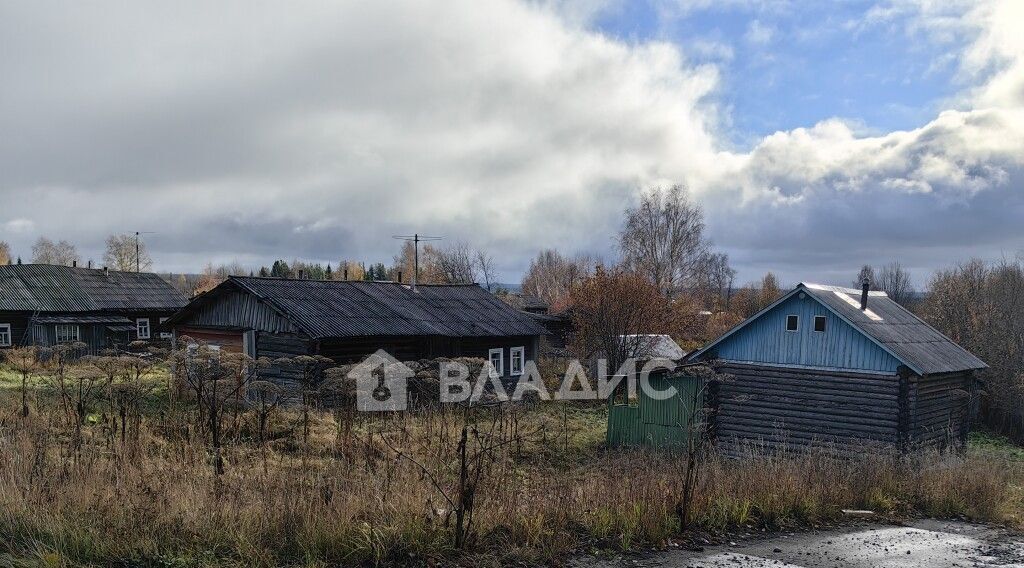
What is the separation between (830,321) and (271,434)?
43.6 feet

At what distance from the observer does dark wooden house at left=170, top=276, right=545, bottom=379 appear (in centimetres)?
2214

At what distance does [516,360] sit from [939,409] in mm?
14212

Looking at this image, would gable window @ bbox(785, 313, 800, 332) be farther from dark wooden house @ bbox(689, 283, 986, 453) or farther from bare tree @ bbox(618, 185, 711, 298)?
bare tree @ bbox(618, 185, 711, 298)

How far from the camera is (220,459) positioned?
26.9 ft

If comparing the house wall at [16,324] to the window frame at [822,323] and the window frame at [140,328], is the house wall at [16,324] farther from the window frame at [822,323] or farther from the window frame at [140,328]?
the window frame at [822,323]

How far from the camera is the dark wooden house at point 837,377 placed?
17141 mm

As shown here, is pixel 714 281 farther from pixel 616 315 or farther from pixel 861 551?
pixel 861 551

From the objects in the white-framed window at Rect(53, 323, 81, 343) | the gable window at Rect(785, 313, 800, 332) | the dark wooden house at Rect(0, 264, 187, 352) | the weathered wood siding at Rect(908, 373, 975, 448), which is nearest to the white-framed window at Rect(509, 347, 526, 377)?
the gable window at Rect(785, 313, 800, 332)

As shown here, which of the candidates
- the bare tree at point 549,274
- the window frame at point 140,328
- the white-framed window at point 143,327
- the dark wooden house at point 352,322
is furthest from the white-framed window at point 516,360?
the bare tree at point 549,274

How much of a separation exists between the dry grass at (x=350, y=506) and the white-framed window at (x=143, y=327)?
30.0m

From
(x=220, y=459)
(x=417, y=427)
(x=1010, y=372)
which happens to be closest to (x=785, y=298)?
(x=417, y=427)

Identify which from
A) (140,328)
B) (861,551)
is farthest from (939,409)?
(140,328)

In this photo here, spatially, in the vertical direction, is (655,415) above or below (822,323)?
below

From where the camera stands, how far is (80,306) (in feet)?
113
